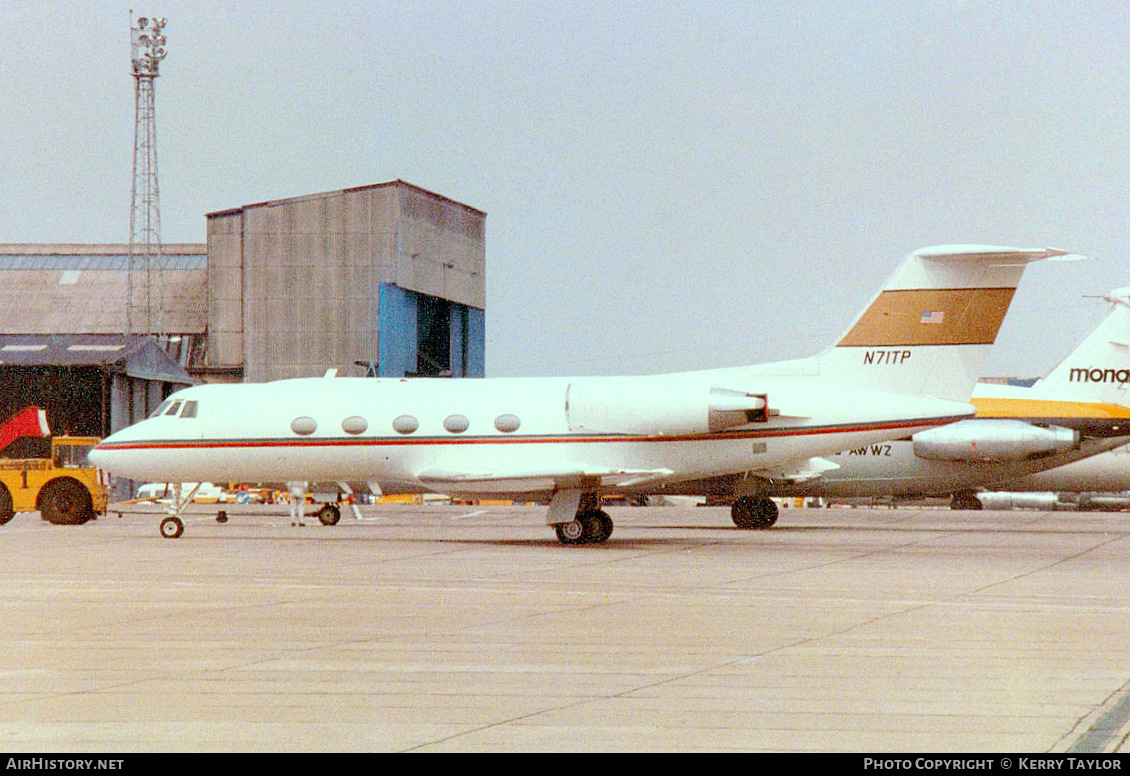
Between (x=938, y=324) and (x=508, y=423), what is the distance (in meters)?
8.32

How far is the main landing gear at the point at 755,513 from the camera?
35562mm

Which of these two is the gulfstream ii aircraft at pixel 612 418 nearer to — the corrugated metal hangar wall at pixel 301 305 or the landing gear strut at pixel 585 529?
the landing gear strut at pixel 585 529

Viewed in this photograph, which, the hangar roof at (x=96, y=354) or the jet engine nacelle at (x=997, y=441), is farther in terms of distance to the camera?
the hangar roof at (x=96, y=354)

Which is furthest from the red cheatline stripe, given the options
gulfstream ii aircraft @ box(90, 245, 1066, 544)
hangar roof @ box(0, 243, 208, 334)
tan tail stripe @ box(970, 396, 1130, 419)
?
hangar roof @ box(0, 243, 208, 334)

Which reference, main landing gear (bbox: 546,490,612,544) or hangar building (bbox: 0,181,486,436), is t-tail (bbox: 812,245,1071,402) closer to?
main landing gear (bbox: 546,490,612,544)

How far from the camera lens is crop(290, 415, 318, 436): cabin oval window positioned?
27.8 metres

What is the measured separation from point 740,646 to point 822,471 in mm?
24291

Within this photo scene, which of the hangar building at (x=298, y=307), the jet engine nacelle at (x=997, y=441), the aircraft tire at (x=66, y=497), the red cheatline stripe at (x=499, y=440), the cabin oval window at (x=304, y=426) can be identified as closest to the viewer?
the red cheatline stripe at (x=499, y=440)

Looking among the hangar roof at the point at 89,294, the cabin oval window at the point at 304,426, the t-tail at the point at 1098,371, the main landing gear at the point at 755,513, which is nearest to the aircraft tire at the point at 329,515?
the cabin oval window at the point at 304,426

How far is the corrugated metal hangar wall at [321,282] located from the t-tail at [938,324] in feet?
142

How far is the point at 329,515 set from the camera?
1470 inches

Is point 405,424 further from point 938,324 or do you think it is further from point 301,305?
point 301,305

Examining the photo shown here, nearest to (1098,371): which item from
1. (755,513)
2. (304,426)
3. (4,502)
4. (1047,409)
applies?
(1047,409)

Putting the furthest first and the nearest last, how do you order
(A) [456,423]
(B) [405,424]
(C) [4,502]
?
1. (C) [4,502]
2. (B) [405,424]
3. (A) [456,423]
